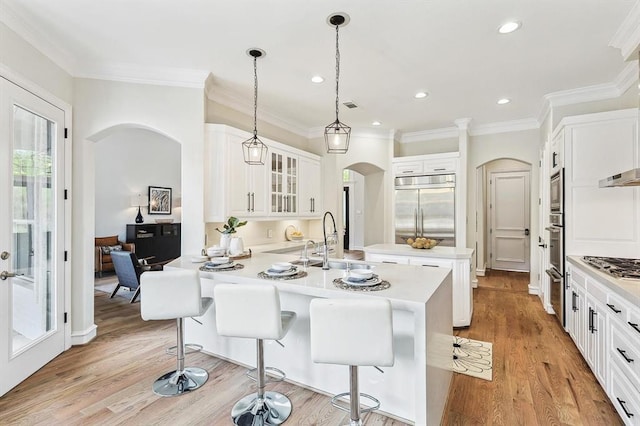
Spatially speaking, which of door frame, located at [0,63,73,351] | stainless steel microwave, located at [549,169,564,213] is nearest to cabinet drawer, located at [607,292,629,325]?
stainless steel microwave, located at [549,169,564,213]

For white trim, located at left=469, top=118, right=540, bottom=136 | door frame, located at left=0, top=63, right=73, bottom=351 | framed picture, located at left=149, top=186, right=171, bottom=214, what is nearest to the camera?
door frame, located at left=0, top=63, right=73, bottom=351

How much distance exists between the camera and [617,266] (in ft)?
8.62

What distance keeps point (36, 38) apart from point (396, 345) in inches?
146

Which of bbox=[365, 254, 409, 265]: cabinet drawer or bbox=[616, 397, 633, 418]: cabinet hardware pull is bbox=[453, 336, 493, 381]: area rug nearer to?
bbox=[616, 397, 633, 418]: cabinet hardware pull

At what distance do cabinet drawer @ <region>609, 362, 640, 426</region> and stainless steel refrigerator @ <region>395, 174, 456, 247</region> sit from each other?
3472mm

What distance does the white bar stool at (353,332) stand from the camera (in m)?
1.65

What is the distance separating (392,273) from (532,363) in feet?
5.69

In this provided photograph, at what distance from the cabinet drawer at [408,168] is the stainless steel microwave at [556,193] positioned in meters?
2.06

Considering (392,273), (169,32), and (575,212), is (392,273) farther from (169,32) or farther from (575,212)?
(169,32)

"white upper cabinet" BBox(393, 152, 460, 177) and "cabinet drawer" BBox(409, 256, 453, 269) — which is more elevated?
"white upper cabinet" BBox(393, 152, 460, 177)

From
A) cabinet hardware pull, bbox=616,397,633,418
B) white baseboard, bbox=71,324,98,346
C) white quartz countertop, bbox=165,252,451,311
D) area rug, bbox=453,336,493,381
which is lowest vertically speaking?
area rug, bbox=453,336,493,381

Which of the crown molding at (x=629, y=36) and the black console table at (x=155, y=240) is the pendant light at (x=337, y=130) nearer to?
the crown molding at (x=629, y=36)

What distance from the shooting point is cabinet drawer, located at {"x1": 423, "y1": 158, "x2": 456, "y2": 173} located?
5531mm

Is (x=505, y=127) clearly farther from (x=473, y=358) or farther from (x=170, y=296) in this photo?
(x=170, y=296)
